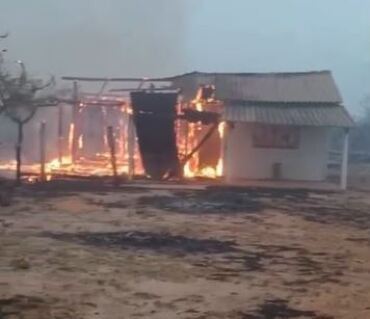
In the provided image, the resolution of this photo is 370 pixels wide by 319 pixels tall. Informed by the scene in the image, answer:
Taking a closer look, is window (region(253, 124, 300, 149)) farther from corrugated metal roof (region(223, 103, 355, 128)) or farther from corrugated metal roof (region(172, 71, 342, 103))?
corrugated metal roof (region(172, 71, 342, 103))

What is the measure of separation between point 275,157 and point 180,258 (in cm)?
1592

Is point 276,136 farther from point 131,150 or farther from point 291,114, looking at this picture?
point 131,150

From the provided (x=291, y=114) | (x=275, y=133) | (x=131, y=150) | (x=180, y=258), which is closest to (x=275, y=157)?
(x=275, y=133)

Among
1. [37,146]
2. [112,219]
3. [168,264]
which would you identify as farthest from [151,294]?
[37,146]

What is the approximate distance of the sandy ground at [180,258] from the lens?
902 centimetres

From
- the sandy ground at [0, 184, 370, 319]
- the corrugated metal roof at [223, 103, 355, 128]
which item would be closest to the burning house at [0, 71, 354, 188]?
the corrugated metal roof at [223, 103, 355, 128]

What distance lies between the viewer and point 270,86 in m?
28.6

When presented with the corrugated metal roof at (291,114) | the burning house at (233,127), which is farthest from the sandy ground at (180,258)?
the burning house at (233,127)

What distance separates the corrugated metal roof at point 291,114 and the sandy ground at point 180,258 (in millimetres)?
5792

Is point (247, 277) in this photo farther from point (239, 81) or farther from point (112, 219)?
point (239, 81)

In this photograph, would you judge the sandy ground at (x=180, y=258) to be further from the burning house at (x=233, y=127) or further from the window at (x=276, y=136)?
the window at (x=276, y=136)

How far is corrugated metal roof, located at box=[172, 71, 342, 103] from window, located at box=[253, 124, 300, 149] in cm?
97

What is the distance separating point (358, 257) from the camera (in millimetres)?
12852

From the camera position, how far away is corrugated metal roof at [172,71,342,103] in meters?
27.6
